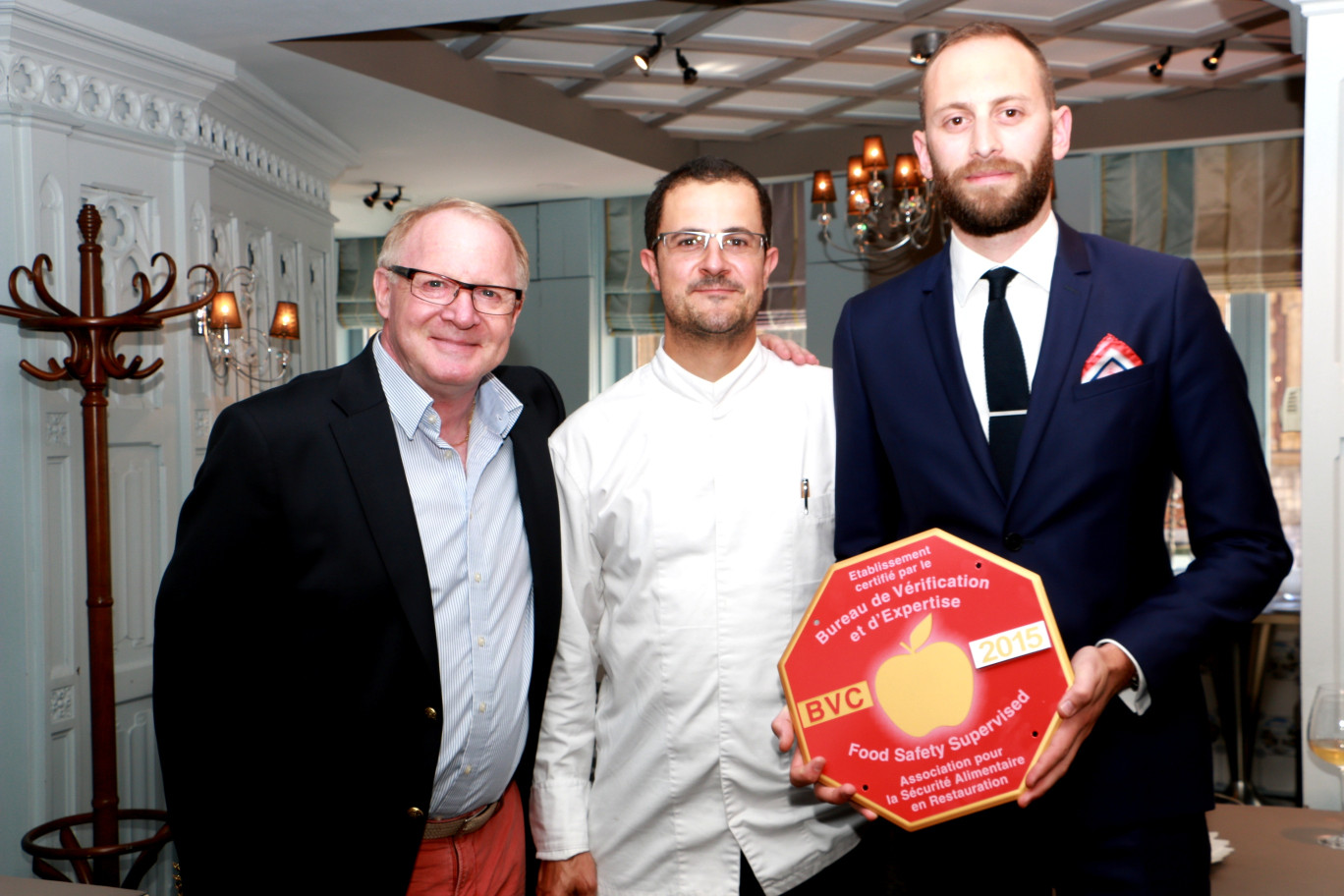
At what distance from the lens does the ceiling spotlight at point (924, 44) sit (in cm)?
519

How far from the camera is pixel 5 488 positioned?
11.7 ft

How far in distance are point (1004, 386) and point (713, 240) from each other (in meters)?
0.65

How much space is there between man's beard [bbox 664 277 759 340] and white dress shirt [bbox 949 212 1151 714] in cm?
47

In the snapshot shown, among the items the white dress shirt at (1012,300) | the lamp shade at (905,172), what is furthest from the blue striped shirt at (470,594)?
the lamp shade at (905,172)

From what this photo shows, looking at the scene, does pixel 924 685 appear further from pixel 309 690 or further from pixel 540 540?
pixel 309 690

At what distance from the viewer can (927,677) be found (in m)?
1.31

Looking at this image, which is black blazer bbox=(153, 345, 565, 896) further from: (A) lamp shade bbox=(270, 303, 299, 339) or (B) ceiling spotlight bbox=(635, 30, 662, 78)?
(B) ceiling spotlight bbox=(635, 30, 662, 78)

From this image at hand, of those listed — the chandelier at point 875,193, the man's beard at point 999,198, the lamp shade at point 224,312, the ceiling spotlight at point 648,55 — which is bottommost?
the man's beard at point 999,198

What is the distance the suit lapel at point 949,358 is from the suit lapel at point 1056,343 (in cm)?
5

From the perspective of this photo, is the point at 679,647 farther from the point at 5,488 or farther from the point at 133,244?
the point at 133,244

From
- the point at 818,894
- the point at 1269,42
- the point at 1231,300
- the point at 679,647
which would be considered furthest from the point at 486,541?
the point at 1231,300

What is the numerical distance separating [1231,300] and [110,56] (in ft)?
20.1

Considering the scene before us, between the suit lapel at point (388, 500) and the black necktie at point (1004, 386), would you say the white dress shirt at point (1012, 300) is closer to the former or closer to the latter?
the black necktie at point (1004, 386)

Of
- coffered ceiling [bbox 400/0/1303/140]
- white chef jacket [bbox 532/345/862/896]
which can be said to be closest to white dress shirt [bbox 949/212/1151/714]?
white chef jacket [bbox 532/345/862/896]
